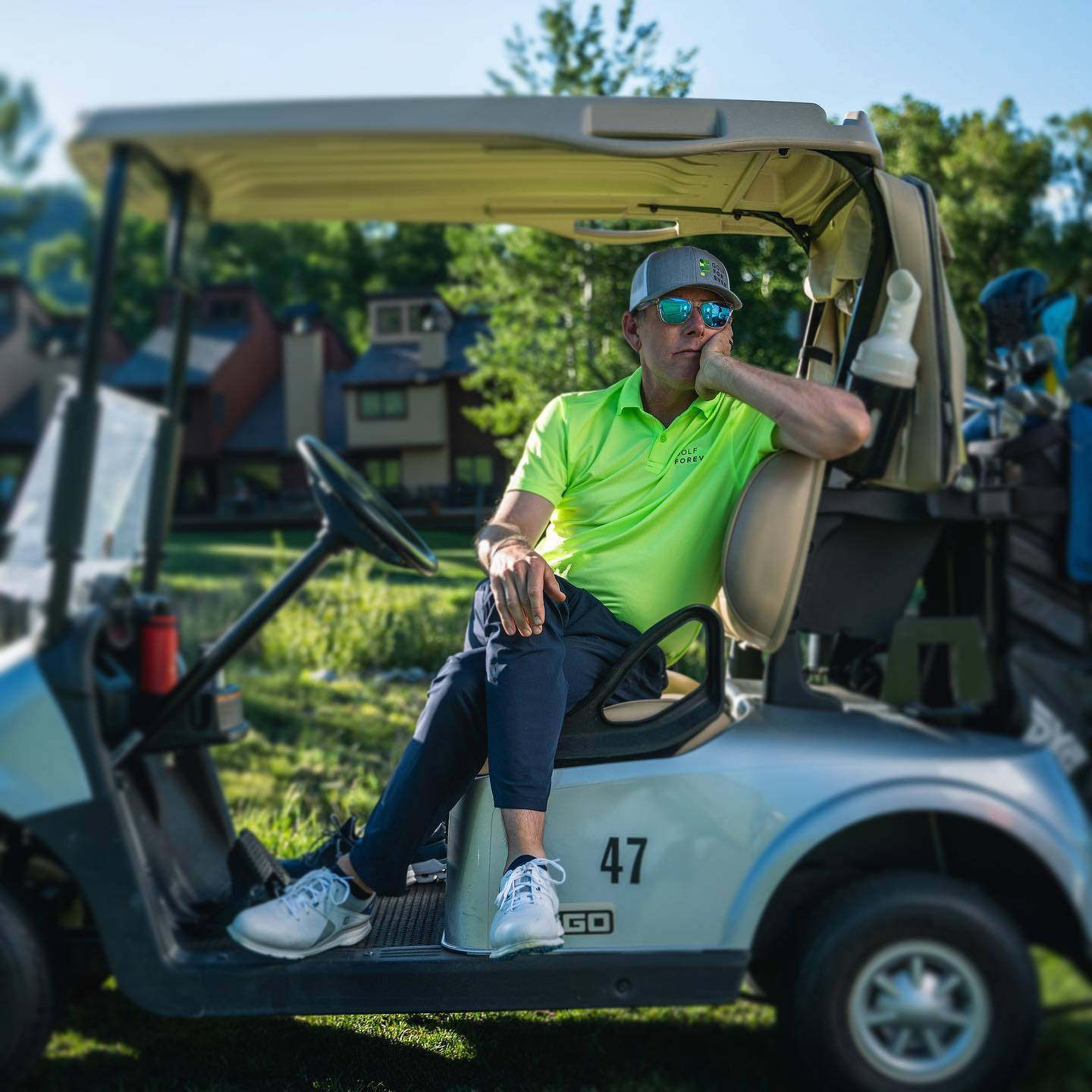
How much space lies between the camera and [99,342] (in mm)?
1868

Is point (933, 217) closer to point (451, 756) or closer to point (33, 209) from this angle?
point (451, 756)

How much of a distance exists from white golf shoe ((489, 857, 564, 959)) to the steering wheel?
0.76 m

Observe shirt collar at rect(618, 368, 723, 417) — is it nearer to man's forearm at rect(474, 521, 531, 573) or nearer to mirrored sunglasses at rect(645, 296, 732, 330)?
mirrored sunglasses at rect(645, 296, 732, 330)

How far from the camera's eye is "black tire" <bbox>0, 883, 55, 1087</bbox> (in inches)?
76.2

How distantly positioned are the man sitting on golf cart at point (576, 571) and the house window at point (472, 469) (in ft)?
4.80

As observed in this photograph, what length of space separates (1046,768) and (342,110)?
1.64 metres

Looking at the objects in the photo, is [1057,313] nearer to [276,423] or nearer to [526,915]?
[526,915]

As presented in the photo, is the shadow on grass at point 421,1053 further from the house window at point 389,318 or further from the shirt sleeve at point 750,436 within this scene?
the house window at point 389,318

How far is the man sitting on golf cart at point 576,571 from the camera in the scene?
200cm

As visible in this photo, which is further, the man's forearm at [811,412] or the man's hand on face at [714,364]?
the man's hand on face at [714,364]

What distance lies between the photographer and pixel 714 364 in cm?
221

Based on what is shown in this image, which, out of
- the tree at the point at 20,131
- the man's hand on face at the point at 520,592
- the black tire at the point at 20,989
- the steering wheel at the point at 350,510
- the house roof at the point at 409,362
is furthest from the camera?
the house roof at the point at 409,362

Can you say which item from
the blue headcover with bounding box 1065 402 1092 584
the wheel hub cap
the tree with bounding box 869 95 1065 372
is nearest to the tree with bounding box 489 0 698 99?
the tree with bounding box 869 95 1065 372

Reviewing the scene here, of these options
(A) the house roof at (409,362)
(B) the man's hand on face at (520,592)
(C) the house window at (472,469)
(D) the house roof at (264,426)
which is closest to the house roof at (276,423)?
(D) the house roof at (264,426)
